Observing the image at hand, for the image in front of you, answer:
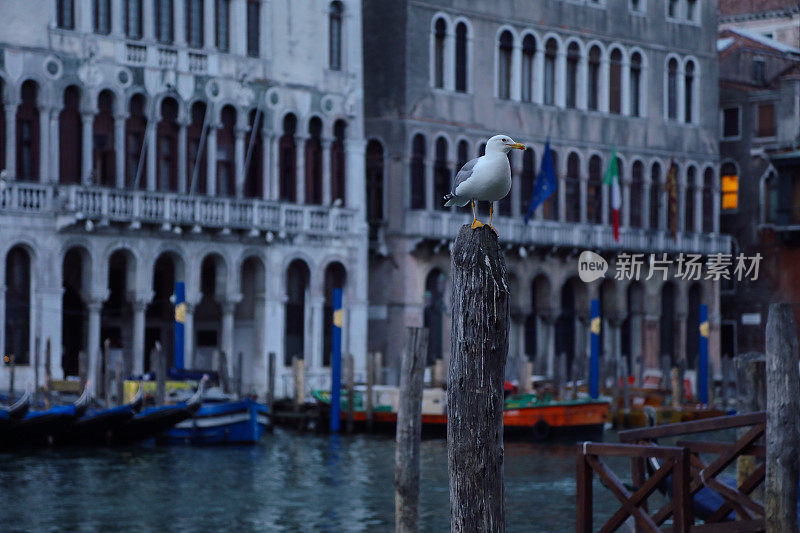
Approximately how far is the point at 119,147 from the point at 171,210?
129 centimetres

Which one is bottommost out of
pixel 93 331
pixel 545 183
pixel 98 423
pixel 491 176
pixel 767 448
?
pixel 98 423

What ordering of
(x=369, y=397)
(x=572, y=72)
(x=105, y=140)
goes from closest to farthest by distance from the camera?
(x=369, y=397), (x=105, y=140), (x=572, y=72)

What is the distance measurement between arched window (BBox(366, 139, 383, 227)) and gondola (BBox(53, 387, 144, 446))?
9412 mm

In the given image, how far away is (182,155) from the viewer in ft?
94.3

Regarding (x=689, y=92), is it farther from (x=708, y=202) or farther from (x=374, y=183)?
(x=374, y=183)

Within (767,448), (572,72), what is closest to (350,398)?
(572,72)

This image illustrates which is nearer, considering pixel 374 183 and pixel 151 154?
pixel 151 154

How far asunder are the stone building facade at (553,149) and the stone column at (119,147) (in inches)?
220

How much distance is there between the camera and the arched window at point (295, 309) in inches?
1192

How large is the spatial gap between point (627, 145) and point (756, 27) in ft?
26.0

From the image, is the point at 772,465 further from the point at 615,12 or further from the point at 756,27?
the point at 756,27

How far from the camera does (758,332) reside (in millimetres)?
37312

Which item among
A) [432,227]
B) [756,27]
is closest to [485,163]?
[432,227]

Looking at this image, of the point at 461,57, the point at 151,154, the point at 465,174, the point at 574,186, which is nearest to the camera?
the point at 465,174
